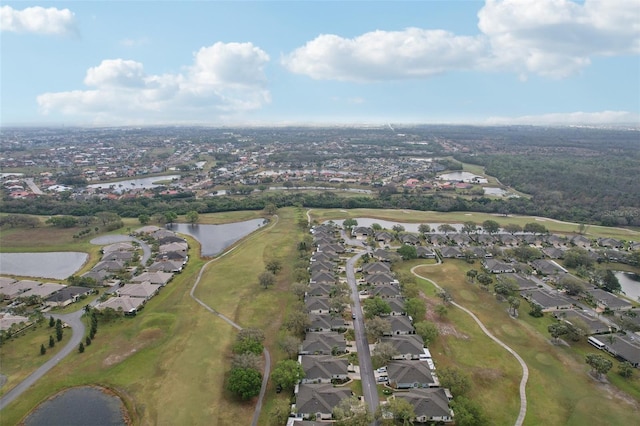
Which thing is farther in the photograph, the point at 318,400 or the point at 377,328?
the point at 377,328

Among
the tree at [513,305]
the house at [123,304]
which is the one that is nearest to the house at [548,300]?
the tree at [513,305]

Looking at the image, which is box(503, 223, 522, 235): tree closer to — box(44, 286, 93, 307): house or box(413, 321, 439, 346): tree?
box(413, 321, 439, 346): tree

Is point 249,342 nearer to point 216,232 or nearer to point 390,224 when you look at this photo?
point 216,232

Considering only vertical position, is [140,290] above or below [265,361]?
above

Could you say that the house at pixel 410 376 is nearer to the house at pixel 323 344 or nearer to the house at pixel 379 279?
the house at pixel 323 344

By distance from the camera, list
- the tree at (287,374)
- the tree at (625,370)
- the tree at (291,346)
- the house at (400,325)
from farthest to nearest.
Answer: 1. the house at (400,325)
2. the tree at (291,346)
3. the tree at (625,370)
4. the tree at (287,374)

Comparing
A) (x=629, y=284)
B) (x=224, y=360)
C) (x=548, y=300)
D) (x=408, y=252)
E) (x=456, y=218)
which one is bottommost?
(x=629, y=284)

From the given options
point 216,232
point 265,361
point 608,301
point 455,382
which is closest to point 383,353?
point 455,382
